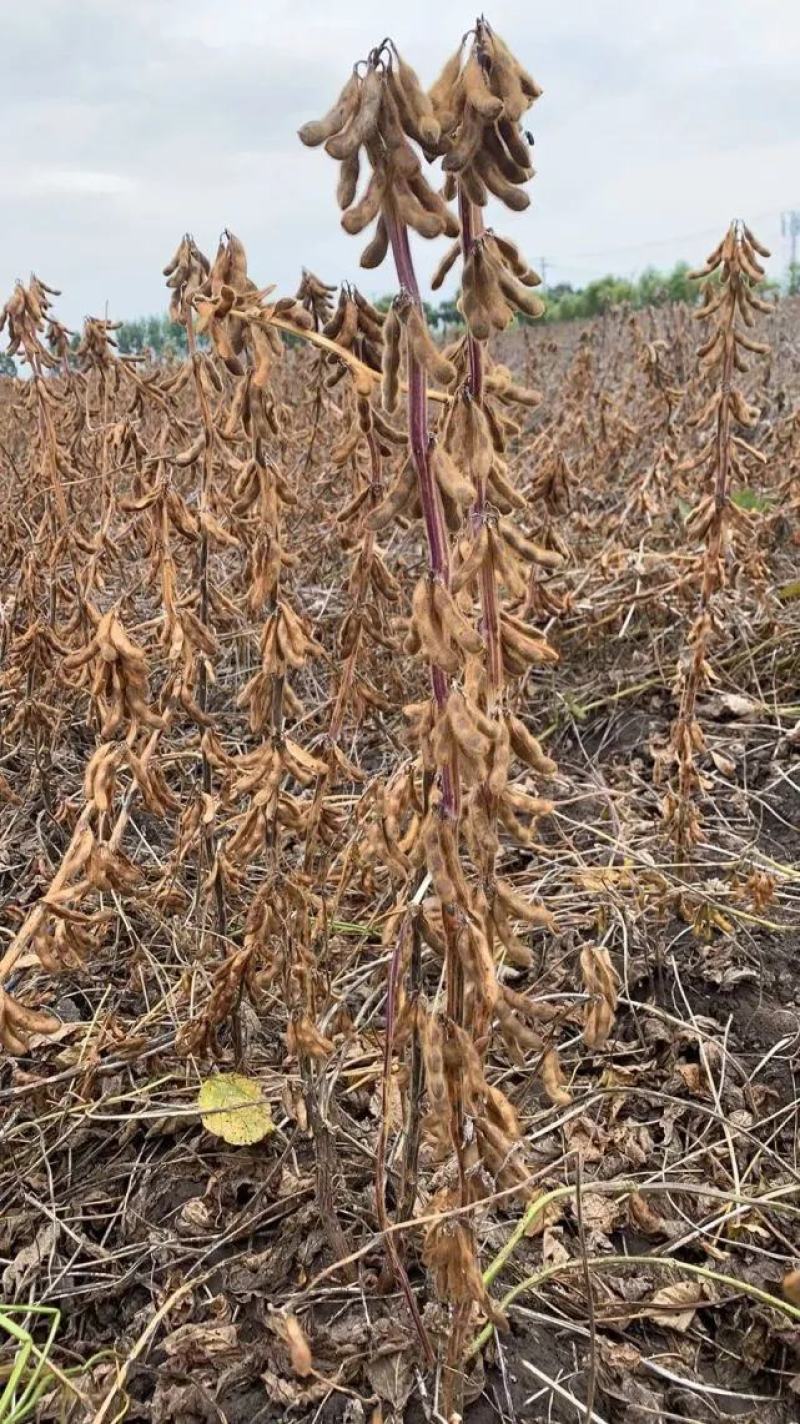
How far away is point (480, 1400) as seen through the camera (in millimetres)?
1672

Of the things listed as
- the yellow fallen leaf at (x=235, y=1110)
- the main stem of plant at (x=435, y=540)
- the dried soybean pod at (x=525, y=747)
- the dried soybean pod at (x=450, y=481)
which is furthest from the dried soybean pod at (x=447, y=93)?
the yellow fallen leaf at (x=235, y=1110)

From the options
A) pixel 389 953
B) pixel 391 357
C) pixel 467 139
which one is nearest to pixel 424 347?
pixel 391 357

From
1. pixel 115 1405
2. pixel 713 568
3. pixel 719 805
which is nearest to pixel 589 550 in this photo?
pixel 719 805

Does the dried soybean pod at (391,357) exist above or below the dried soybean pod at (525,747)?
above

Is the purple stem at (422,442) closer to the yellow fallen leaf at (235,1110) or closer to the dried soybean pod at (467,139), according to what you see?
the dried soybean pod at (467,139)

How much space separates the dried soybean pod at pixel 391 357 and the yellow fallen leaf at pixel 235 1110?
145 cm

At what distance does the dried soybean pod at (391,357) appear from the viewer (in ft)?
3.57

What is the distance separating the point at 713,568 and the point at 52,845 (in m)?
2.03

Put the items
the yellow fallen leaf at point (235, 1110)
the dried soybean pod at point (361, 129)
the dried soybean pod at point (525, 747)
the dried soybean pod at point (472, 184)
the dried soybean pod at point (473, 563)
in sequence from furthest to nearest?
the yellow fallen leaf at point (235, 1110) < the dried soybean pod at point (525, 747) < the dried soybean pod at point (473, 563) < the dried soybean pod at point (472, 184) < the dried soybean pod at point (361, 129)

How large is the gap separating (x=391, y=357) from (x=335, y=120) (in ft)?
0.82

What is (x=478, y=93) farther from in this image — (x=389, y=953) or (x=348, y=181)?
(x=389, y=953)

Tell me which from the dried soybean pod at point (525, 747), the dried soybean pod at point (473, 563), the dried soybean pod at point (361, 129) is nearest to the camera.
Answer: the dried soybean pod at point (361, 129)

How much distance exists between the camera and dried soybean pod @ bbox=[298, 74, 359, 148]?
108cm

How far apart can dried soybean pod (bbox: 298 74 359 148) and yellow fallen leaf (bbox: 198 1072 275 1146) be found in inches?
65.1
